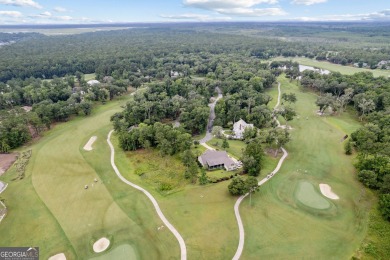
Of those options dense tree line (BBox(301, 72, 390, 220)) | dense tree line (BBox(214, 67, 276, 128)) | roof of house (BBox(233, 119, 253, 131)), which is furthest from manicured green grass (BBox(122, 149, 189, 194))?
dense tree line (BBox(301, 72, 390, 220))

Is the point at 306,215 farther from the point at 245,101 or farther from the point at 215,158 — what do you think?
the point at 245,101

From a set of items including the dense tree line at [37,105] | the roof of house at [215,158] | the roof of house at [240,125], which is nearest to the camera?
the roof of house at [215,158]

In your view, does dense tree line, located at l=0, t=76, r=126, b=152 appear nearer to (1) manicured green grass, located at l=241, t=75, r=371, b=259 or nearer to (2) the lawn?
(2) the lawn

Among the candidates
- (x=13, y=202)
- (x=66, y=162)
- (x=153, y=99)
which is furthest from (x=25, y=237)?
(x=153, y=99)

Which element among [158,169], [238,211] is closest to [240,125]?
[158,169]

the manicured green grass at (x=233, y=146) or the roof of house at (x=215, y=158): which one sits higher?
the roof of house at (x=215, y=158)

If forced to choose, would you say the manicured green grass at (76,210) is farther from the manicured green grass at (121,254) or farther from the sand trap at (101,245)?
the manicured green grass at (121,254)

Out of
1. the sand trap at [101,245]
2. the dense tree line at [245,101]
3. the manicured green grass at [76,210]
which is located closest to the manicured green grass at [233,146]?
the dense tree line at [245,101]
